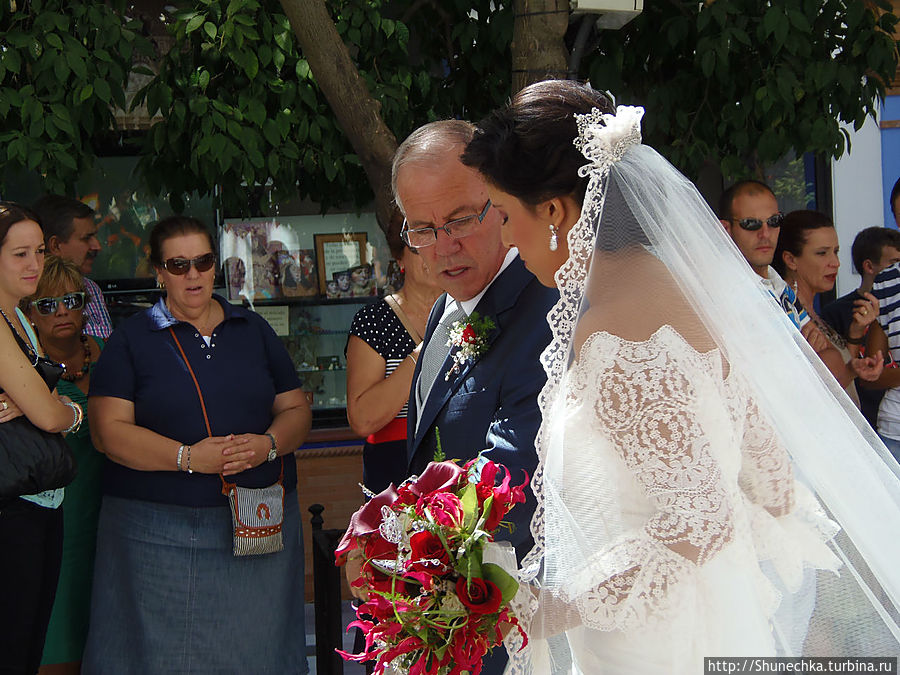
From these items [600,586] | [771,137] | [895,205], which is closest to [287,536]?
[600,586]

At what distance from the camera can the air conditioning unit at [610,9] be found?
14.4ft

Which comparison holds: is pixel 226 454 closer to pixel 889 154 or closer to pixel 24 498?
pixel 24 498

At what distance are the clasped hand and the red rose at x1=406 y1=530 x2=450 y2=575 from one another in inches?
90.8

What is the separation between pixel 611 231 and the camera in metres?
2.07

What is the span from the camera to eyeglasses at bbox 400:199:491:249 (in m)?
2.93

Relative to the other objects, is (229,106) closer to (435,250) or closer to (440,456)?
(435,250)

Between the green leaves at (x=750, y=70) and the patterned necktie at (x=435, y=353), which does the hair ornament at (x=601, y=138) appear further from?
the green leaves at (x=750, y=70)

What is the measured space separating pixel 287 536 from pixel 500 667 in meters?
2.28

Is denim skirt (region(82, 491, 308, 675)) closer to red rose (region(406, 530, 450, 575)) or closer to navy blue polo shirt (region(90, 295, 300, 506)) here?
navy blue polo shirt (region(90, 295, 300, 506))

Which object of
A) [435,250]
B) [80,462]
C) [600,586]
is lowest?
[600,586]

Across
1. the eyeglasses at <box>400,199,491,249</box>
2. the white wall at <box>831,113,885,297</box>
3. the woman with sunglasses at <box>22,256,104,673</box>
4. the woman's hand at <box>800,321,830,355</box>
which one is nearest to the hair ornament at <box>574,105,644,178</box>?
the eyeglasses at <box>400,199,491,249</box>

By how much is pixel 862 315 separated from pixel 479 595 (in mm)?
3658

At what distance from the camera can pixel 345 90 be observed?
4383 millimetres

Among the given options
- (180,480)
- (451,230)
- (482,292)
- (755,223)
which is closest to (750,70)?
(755,223)
